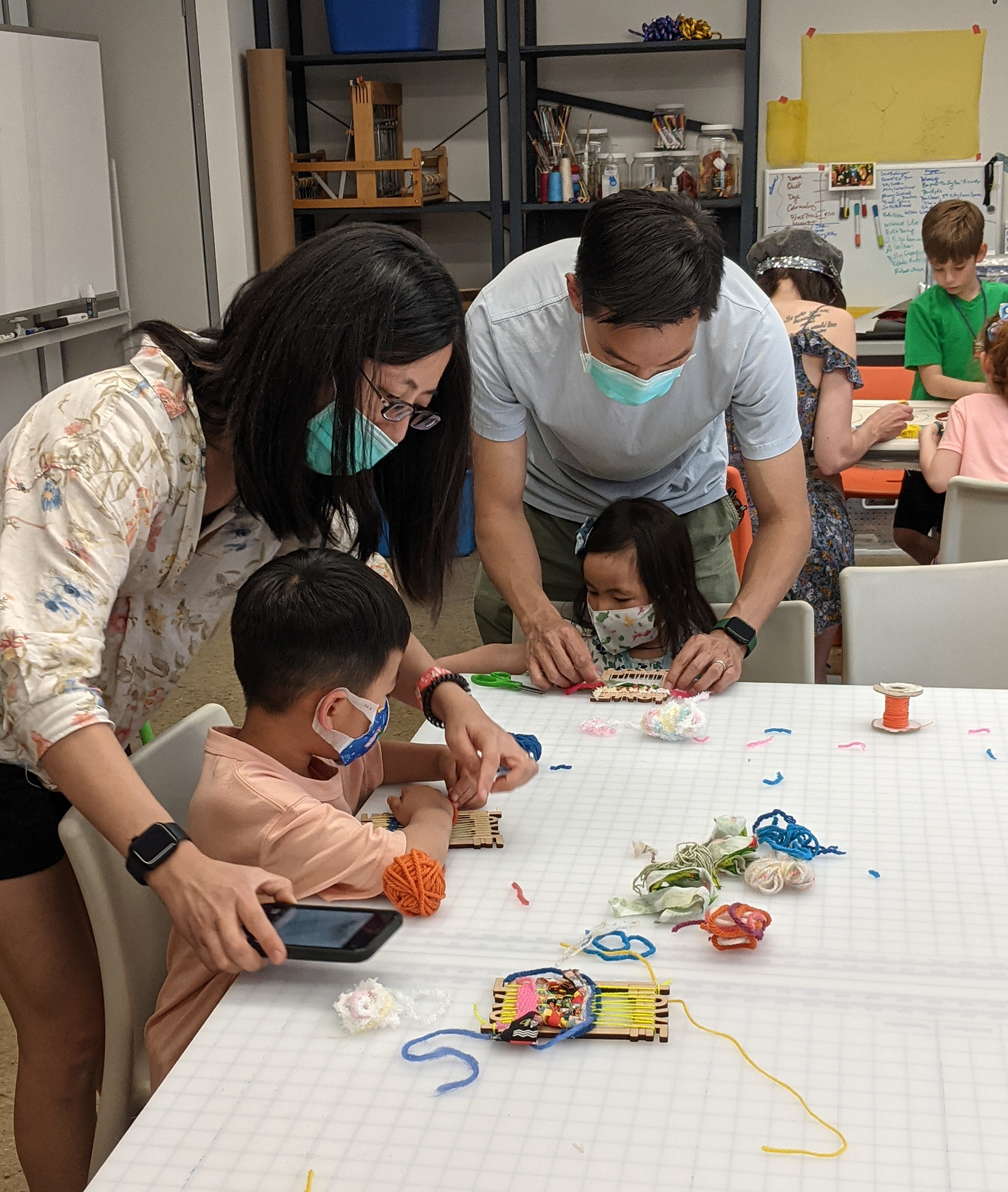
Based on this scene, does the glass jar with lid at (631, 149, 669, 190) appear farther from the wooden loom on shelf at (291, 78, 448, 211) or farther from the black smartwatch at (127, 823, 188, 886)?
the black smartwatch at (127, 823, 188, 886)

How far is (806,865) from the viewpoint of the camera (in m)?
1.24

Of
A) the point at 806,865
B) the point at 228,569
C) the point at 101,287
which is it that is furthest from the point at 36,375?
the point at 806,865

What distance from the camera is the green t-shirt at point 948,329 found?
13.4 feet

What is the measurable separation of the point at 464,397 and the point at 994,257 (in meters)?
3.87

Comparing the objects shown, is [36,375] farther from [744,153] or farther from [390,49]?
[744,153]

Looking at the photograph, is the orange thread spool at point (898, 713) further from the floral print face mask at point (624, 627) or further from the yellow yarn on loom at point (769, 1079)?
the yellow yarn on loom at point (769, 1079)

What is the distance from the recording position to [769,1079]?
3.12 feet

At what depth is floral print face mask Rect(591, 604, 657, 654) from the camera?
2080 mm

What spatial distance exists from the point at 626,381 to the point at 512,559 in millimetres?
392

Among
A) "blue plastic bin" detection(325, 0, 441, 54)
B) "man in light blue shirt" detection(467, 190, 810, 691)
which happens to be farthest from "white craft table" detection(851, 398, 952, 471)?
"blue plastic bin" detection(325, 0, 441, 54)

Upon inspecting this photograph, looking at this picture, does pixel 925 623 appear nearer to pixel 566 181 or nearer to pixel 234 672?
pixel 234 672

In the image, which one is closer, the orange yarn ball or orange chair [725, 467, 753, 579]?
the orange yarn ball

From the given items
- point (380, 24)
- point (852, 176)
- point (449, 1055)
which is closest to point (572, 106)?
point (380, 24)

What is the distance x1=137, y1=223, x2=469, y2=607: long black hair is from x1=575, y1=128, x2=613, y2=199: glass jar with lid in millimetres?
4127
